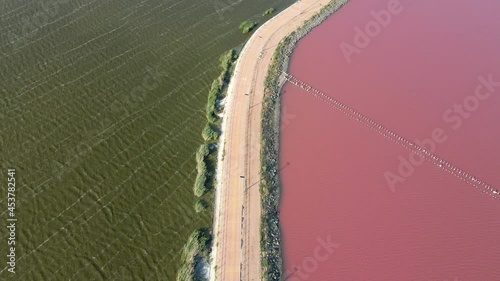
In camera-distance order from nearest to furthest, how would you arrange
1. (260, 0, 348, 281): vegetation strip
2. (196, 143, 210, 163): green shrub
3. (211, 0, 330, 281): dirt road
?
(211, 0, 330, 281): dirt road < (260, 0, 348, 281): vegetation strip < (196, 143, 210, 163): green shrub

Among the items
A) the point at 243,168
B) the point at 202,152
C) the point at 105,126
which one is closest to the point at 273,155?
the point at 243,168

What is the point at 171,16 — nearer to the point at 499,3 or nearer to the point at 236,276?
the point at 236,276

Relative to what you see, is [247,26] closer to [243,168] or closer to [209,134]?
[209,134]

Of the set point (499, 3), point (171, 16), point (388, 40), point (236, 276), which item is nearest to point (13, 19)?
point (171, 16)

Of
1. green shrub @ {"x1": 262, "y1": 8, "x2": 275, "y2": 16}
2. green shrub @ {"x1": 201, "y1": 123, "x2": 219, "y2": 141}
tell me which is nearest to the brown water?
green shrub @ {"x1": 201, "y1": 123, "x2": 219, "y2": 141}

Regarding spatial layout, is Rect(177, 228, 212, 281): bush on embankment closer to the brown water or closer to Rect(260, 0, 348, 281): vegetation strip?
Rect(260, 0, 348, 281): vegetation strip

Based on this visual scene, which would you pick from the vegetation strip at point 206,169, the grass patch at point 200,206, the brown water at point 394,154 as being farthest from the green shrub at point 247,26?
the grass patch at point 200,206
